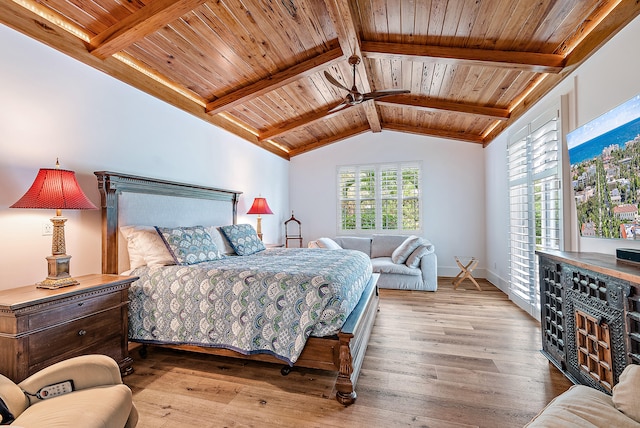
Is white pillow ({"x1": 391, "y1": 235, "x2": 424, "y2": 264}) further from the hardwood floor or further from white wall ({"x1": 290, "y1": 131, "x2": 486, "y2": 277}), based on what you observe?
the hardwood floor

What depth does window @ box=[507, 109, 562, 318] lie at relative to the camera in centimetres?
305

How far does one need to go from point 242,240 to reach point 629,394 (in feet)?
11.2

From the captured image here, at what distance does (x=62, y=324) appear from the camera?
186 cm

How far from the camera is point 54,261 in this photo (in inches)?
78.9

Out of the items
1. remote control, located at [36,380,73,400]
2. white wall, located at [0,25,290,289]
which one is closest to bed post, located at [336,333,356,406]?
remote control, located at [36,380,73,400]

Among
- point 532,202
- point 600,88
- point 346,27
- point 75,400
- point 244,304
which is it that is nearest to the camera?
point 75,400

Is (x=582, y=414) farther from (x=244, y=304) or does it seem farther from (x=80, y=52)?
(x=80, y=52)

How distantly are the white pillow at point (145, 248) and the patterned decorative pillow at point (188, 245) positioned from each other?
0.05m

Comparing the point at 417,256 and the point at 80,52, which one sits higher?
the point at 80,52

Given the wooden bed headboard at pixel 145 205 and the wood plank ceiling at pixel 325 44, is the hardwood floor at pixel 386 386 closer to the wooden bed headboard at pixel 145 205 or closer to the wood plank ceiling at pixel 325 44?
the wooden bed headboard at pixel 145 205

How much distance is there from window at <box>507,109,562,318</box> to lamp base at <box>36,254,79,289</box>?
4.25 m

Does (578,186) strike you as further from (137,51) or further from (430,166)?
(137,51)

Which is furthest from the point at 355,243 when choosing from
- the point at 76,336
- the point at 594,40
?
the point at 76,336

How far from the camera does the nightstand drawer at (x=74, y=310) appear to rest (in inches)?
68.3
